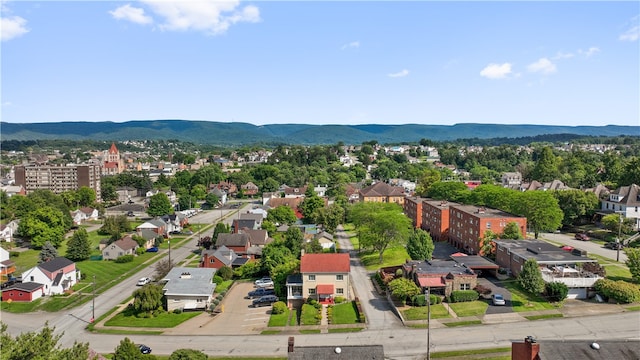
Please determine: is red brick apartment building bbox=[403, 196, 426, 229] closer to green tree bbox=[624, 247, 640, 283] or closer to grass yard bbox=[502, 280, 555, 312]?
grass yard bbox=[502, 280, 555, 312]

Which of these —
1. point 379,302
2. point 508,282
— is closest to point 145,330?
point 379,302

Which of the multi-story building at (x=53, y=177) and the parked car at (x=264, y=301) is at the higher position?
the multi-story building at (x=53, y=177)

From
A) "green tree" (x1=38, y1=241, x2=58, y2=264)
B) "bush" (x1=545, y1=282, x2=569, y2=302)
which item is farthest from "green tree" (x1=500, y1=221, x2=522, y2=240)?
"green tree" (x1=38, y1=241, x2=58, y2=264)

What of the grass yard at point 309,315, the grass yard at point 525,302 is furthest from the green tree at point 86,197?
the grass yard at point 525,302

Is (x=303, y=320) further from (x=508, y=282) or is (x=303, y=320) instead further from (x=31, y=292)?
(x=31, y=292)

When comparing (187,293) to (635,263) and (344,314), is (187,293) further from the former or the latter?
(635,263)

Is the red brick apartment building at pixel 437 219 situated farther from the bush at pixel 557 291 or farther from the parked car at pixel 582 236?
the bush at pixel 557 291
